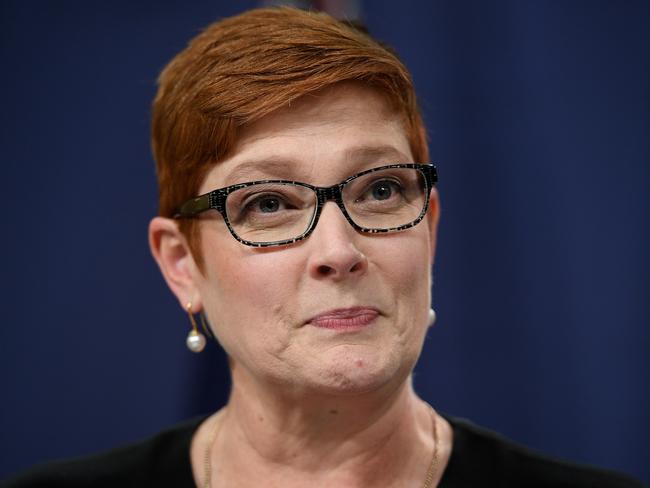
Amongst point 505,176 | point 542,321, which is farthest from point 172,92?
point 542,321

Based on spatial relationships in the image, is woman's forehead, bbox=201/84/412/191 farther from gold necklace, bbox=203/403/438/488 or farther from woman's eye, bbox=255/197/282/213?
gold necklace, bbox=203/403/438/488

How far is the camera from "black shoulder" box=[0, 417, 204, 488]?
1.49 m

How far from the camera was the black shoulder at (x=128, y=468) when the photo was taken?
1.49m

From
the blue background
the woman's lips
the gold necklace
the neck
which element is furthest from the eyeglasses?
the blue background

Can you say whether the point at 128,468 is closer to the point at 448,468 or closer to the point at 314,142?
the point at 448,468

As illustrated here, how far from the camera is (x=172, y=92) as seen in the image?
1.37m

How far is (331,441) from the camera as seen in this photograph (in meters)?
1.33

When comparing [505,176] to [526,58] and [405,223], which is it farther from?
[405,223]

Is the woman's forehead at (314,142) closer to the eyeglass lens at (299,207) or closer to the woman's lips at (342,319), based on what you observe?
the eyeglass lens at (299,207)

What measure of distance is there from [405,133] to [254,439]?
0.57 m

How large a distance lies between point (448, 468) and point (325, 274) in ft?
1.39

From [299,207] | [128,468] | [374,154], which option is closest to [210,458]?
[128,468]

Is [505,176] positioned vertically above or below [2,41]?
below

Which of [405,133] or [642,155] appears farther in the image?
[642,155]
